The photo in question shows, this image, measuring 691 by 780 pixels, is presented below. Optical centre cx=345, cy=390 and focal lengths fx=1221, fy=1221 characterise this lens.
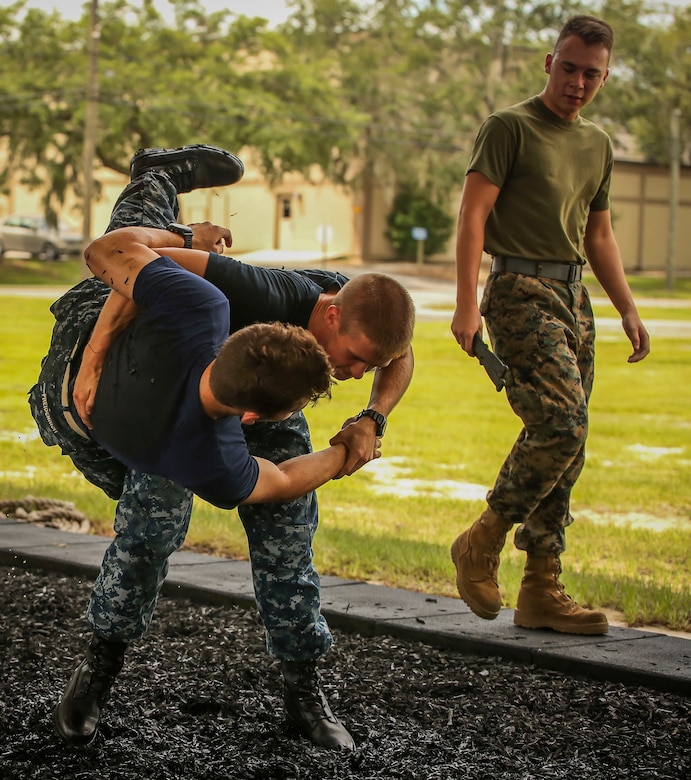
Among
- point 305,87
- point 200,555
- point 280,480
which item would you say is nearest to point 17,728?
point 280,480

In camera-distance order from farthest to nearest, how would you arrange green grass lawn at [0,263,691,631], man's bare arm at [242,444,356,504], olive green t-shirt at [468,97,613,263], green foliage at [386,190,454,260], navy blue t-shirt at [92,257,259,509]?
green foliage at [386,190,454,260] < green grass lawn at [0,263,691,631] < olive green t-shirt at [468,97,613,263] < man's bare arm at [242,444,356,504] < navy blue t-shirt at [92,257,259,509]

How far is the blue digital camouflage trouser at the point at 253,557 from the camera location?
2926mm

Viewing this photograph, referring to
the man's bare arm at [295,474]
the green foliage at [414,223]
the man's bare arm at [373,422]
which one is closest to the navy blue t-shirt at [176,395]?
the man's bare arm at [295,474]

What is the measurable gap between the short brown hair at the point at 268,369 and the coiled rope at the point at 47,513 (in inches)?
126

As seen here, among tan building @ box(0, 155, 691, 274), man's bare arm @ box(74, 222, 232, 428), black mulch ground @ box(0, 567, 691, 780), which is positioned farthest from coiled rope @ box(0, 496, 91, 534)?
tan building @ box(0, 155, 691, 274)

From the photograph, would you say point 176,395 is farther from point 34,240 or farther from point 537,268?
point 34,240

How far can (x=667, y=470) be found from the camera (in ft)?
27.2

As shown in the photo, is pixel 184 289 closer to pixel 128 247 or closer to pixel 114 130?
pixel 128 247

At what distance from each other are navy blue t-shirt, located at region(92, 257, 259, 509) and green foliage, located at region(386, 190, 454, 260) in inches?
1494

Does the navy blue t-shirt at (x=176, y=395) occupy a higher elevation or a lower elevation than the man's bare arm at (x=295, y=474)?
higher

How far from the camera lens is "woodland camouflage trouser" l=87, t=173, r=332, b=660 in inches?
115

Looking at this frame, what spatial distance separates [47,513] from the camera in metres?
5.54

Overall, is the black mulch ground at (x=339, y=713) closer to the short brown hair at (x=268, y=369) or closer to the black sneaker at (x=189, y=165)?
the short brown hair at (x=268, y=369)

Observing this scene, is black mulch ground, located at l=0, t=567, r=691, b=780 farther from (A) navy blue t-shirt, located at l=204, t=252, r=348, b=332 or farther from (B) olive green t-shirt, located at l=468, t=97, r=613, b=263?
(B) olive green t-shirt, located at l=468, t=97, r=613, b=263
